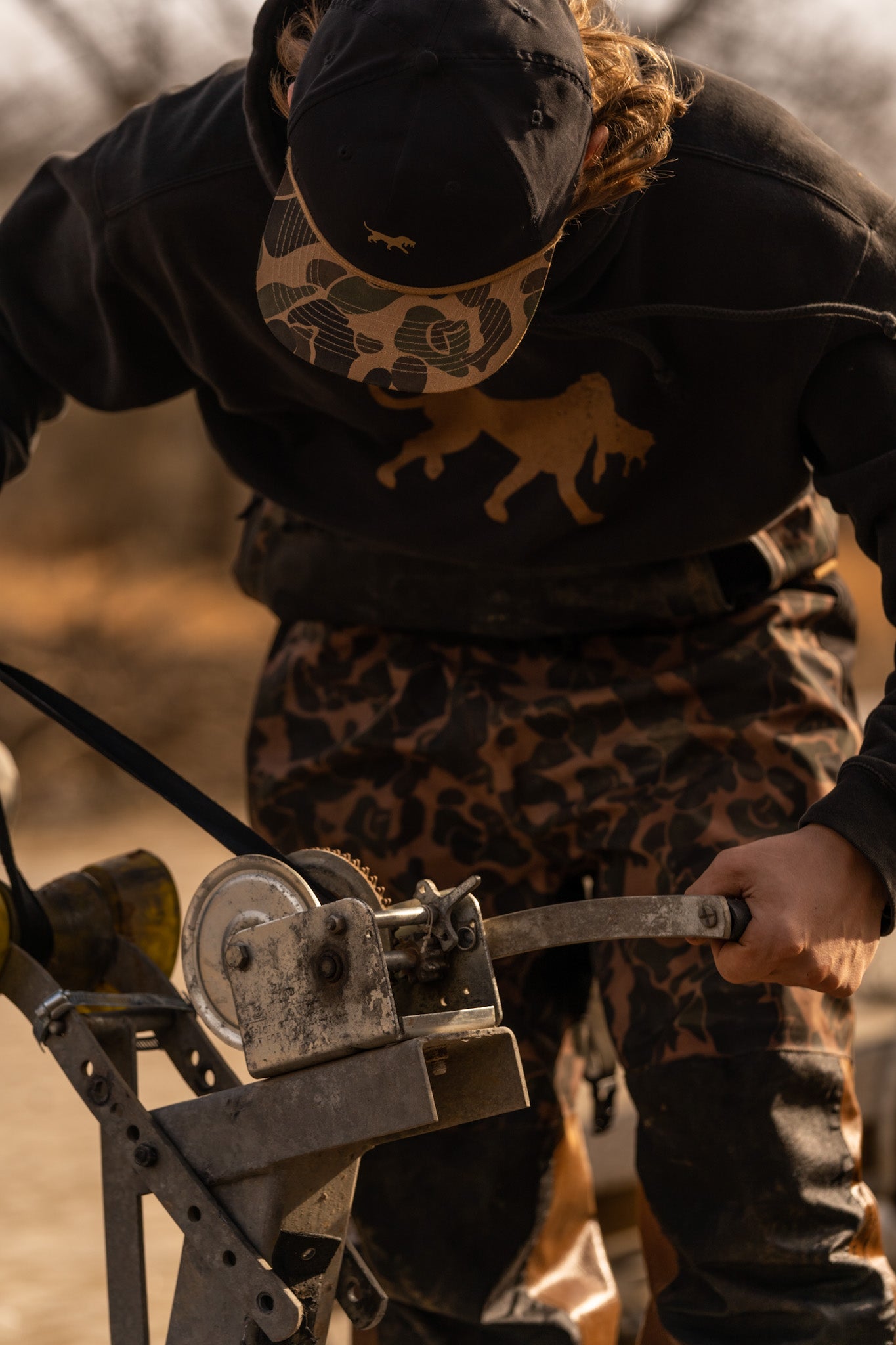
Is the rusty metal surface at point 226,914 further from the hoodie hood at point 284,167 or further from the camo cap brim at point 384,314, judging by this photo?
the hoodie hood at point 284,167

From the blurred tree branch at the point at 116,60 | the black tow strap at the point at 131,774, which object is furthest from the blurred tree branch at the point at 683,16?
the black tow strap at the point at 131,774

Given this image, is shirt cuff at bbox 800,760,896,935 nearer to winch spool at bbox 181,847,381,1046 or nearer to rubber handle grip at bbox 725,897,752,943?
rubber handle grip at bbox 725,897,752,943

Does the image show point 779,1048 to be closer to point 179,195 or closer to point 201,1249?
point 201,1249

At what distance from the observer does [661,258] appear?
56.7 inches

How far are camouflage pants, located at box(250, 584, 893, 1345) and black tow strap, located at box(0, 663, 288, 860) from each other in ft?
1.16

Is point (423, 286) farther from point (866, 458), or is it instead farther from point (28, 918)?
point (28, 918)

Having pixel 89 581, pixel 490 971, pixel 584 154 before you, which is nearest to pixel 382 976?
pixel 490 971

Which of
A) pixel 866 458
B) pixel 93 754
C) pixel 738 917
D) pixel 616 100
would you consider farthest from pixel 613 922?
pixel 93 754

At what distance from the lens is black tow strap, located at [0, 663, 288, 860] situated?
1308 mm

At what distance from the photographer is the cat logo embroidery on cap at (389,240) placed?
47.9 inches

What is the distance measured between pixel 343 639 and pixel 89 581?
8.89 m

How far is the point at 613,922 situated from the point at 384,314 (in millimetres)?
556

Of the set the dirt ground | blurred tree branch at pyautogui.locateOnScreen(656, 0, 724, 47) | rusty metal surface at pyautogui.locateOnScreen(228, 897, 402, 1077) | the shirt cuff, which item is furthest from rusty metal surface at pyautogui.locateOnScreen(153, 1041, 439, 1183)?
blurred tree branch at pyautogui.locateOnScreen(656, 0, 724, 47)

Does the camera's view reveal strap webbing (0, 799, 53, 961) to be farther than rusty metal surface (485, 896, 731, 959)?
Yes
